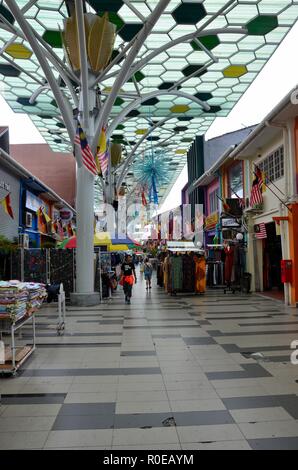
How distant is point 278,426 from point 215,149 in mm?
29174

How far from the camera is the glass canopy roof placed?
16.6 meters

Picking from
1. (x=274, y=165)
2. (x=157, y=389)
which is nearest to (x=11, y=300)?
(x=157, y=389)

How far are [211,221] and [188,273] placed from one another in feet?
30.3

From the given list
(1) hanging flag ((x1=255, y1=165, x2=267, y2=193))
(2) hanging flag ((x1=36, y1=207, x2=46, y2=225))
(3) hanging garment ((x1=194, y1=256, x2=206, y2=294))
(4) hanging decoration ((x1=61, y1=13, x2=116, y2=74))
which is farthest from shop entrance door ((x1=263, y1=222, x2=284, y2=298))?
(2) hanging flag ((x1=36, y1=207, x2=46, y2=225))

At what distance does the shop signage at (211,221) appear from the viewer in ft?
82.0

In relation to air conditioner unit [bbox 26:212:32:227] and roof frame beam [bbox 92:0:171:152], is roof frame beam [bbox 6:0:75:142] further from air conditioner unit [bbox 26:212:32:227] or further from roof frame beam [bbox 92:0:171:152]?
air conditioner unit [bbox 26:212:32:227]

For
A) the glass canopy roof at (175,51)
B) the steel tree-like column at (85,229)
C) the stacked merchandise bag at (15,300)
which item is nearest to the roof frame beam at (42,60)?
the steel tree-like column at (85,229)

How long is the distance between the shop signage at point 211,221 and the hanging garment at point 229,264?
586 cm

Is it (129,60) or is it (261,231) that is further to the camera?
(261,231)

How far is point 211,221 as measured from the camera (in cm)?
2628

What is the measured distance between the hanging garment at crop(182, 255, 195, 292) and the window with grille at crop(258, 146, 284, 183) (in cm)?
453

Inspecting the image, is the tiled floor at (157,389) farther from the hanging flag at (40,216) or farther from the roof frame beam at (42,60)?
the hanging flag at (40,216)

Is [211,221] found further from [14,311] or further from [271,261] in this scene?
[14,311]
